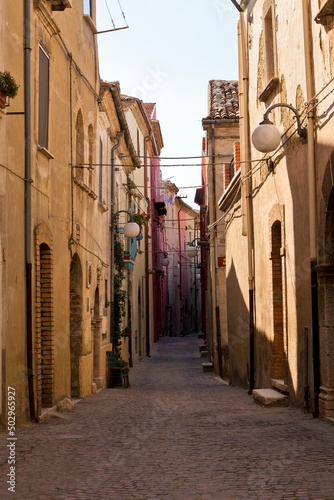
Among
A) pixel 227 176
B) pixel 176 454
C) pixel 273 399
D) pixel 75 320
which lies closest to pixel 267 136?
pixel 273 399

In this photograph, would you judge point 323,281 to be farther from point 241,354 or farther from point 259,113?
point 241,354

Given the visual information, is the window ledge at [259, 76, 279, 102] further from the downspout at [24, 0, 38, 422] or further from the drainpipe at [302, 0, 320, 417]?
the downspout at [24, 0, 38, 422]

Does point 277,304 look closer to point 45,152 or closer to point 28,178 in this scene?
point 45,152

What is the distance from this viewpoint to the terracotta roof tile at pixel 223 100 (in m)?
24.7

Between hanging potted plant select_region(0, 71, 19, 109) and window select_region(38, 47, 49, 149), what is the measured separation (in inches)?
93.4

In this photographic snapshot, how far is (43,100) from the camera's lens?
454 inches

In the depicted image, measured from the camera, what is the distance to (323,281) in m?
9.34

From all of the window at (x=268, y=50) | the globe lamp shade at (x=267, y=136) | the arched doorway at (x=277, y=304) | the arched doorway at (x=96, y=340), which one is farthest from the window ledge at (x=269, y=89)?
the arched doorway at (x=96, y=340)

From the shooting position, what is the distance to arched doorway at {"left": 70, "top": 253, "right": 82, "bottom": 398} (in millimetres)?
14398

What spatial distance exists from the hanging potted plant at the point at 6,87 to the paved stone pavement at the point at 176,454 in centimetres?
394

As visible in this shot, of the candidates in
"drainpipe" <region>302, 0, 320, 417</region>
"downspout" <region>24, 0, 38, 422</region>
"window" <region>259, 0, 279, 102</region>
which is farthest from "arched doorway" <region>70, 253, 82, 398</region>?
"drainpipe" <region>302, 0, 320, 417</region>

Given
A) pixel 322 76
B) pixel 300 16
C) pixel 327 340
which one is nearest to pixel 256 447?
pixel 327 340

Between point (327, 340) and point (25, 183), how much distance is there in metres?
4.56

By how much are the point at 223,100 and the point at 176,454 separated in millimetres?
19357
